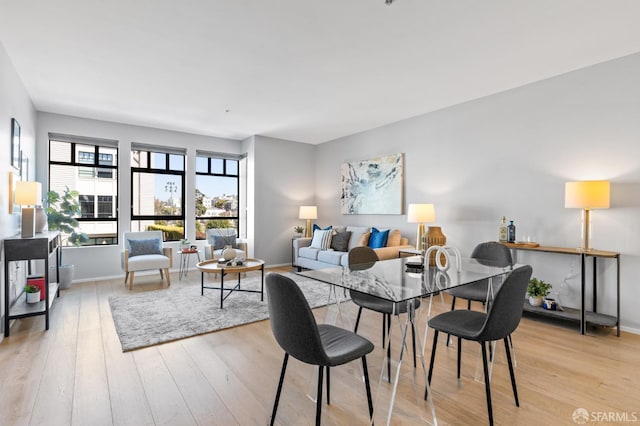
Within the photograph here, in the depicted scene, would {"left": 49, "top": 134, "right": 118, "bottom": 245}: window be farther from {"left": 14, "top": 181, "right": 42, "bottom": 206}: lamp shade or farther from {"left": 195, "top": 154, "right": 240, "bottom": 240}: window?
{"left": 14, "top": 181, "right": 42, "bottom": 206}: lamp shade

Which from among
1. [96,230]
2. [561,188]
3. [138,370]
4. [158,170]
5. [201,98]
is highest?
[201,98]

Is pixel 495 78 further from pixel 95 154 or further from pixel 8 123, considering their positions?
pixel 95 154

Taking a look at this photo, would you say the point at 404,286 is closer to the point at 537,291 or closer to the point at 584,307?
the point at 584,307

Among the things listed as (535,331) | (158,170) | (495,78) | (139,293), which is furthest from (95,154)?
(535,331)

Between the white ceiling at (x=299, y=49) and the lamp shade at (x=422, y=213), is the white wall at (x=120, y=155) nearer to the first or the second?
the white ceiling at (x=299, y=49)

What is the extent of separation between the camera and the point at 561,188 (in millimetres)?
3574

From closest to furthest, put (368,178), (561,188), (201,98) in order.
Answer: (561,188) < (201,98) < (368,178)

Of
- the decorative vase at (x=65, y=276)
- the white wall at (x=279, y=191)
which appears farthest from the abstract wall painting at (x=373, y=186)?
the decorative vase at (x=65, y=276)

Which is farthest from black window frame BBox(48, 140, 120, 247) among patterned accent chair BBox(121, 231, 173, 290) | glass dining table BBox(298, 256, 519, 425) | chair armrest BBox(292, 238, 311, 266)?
glass dining table BBox(298, 256, 519, 425)

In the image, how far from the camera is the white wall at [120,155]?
16.4 feet

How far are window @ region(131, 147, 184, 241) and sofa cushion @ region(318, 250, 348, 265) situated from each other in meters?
2.82

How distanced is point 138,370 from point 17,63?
340 cm

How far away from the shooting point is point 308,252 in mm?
5828

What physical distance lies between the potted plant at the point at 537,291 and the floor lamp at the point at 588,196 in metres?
0.59
